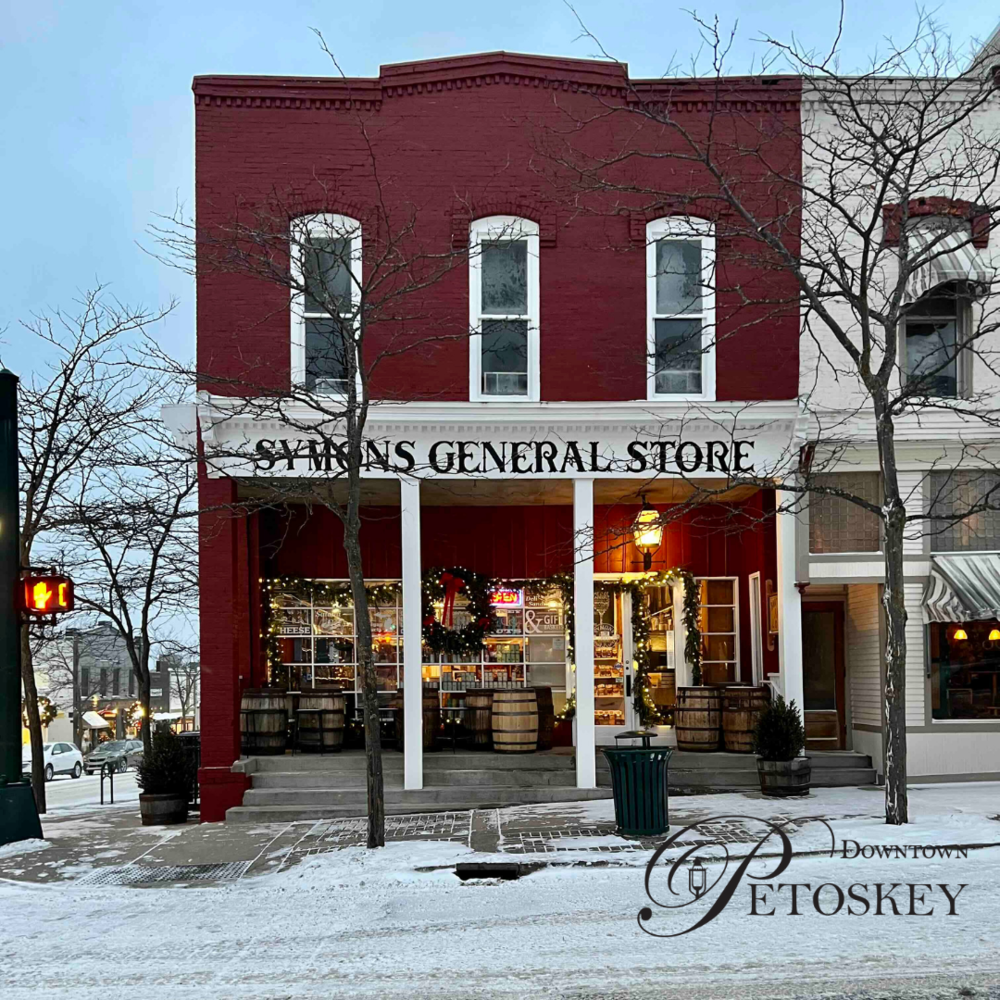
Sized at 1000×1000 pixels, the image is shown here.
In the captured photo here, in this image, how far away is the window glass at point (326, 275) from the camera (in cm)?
1157

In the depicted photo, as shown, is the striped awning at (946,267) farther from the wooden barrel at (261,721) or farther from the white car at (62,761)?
the white car at (62,761)

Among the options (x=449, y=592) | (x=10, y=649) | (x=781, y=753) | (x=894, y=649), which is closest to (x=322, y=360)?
(x=449, y=592)

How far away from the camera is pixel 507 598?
17094 mm

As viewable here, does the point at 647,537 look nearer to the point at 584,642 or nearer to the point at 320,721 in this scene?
the point at 584,642

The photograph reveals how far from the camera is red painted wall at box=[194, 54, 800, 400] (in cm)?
1457

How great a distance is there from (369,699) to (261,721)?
151 inches

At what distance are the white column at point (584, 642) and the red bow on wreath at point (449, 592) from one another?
261 cm

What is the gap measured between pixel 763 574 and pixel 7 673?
940 centimetres

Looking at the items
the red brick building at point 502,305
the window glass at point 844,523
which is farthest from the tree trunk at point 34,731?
the window glass at point 844,523

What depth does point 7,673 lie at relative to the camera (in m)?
12.5

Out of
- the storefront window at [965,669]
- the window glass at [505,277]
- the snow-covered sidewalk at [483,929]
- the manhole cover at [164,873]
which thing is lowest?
the manhole cover at [164,873]

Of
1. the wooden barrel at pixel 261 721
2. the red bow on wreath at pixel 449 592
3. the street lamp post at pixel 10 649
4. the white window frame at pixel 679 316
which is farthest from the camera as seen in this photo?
the red bow on wreath at pixel 449 592

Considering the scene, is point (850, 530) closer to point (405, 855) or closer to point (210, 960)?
point (405, 855)

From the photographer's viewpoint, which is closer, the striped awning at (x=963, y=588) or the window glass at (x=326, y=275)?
the window glass at (x=326, y=275)
